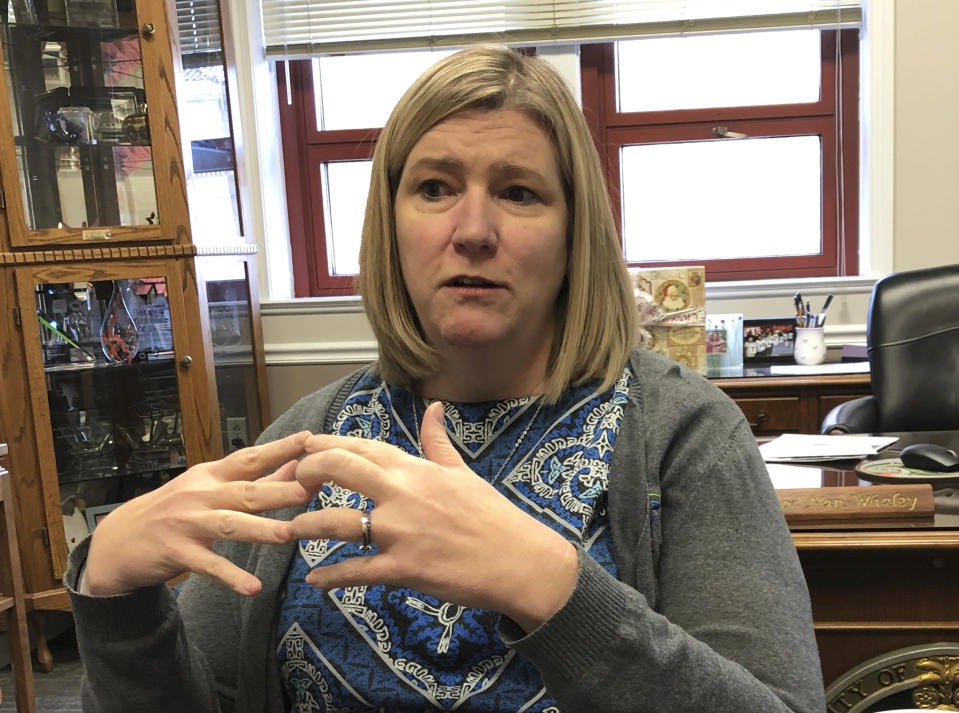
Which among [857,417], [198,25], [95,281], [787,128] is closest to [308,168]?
[198,25]

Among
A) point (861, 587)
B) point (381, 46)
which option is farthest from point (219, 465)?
point (381, 46)

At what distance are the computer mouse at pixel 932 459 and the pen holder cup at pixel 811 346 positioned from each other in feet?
4.64

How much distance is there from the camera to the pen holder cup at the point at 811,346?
2684 mm

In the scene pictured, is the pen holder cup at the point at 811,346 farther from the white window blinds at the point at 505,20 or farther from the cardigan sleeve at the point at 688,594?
the cardigan sleeve at the point at 688,594

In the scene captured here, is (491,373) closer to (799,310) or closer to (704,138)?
(799,310)

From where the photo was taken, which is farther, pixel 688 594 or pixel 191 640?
pixel 191 640

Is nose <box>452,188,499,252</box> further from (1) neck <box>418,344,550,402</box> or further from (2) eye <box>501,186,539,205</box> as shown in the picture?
(1) neck <box>418,344,550,402</box>

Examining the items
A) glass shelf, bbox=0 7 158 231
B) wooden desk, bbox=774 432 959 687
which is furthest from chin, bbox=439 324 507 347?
glass shelf, bbox=0 7 158 231

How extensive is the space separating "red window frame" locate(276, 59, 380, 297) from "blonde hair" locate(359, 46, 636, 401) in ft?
7.25

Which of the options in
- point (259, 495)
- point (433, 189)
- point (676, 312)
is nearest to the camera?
point (259, 495)

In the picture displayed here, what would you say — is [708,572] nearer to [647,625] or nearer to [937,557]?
[647,625]

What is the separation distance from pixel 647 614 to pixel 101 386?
2406 mm

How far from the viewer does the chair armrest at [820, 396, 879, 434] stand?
2.13 metres

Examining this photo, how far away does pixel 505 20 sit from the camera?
2930 millimetres
